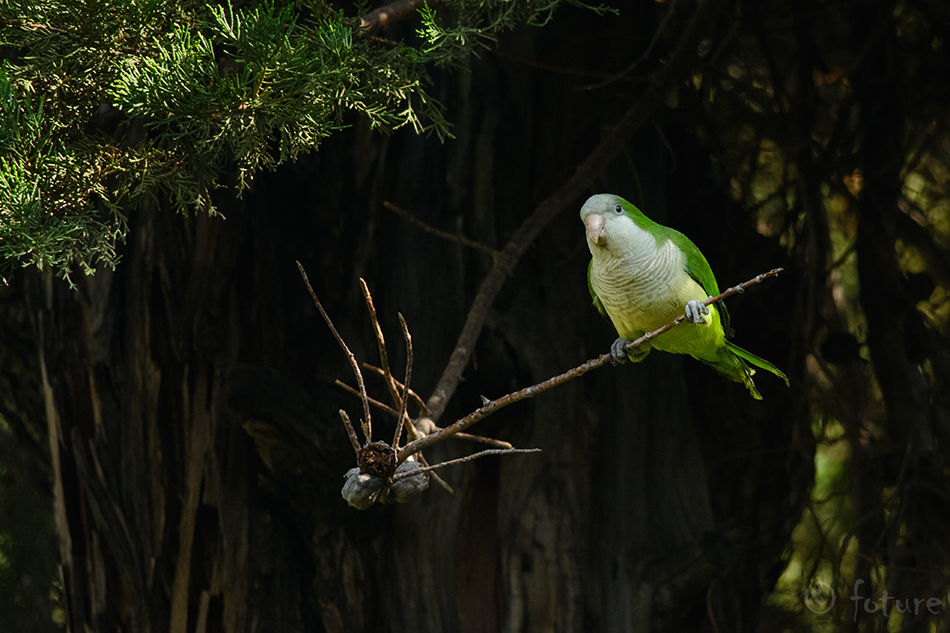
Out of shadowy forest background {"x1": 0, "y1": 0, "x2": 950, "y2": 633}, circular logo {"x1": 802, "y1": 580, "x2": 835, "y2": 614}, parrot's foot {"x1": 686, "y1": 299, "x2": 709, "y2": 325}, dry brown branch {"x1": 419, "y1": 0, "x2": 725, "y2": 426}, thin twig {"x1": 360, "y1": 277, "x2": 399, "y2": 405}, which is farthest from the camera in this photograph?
circular logo {"x1": 802, "y1": 580, "x2": 835, "y2": 614}

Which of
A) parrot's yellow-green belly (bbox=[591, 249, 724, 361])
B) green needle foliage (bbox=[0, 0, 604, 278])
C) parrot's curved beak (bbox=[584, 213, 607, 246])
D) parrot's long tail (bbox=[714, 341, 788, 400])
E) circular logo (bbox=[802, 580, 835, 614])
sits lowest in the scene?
circular logo (bbox=[802, 580, 835, 614])

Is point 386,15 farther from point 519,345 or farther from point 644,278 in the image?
point 519,345

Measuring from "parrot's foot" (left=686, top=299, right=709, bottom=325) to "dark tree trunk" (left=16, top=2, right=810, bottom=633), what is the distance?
2.82 feet

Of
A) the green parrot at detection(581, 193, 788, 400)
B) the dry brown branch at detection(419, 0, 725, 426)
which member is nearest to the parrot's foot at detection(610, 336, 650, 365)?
the green parrot at detection(581, 193, 788, 400)

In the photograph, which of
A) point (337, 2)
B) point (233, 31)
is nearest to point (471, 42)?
point (233, 31)

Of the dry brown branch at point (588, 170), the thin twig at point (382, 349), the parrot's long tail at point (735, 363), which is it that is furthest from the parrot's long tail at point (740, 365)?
the thin twig at point (382, 349)

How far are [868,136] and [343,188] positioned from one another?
180 cm

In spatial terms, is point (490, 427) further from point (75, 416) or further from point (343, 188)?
point (75, 416)

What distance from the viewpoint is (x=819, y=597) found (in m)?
3.13

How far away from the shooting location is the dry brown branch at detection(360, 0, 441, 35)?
152 cm

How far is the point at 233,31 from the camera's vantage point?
1.24m

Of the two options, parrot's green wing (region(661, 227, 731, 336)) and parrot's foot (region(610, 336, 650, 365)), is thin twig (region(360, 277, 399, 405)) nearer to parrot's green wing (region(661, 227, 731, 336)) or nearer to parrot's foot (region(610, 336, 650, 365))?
parrot's foot (region(610, 336, 650, 365))

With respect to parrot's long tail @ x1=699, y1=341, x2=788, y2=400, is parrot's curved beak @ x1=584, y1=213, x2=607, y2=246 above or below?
above

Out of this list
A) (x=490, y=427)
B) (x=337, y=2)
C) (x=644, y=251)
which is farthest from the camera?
(x=337, y=2)
